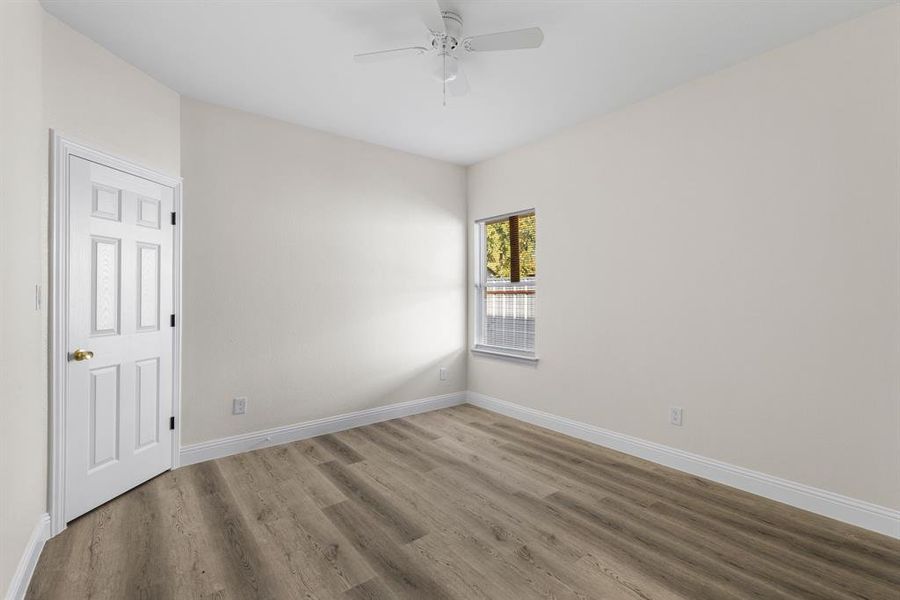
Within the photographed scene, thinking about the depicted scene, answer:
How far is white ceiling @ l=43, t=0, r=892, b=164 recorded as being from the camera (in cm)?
223

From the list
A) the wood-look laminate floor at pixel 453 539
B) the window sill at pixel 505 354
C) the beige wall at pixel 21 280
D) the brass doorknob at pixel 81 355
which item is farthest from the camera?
the window sill at pixel 505 354

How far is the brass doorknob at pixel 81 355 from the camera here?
2.39m

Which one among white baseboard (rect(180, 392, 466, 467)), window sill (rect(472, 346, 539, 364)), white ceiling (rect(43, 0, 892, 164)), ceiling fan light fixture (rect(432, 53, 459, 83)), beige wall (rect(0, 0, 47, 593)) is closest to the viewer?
beige wall (rect(0, 0, 47, 593))

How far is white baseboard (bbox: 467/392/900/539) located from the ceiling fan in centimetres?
286

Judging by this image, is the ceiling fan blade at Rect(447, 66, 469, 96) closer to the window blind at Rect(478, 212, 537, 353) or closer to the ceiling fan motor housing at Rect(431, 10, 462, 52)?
the ceiling fan motor housing at Rect(431, 10, 462, 52)

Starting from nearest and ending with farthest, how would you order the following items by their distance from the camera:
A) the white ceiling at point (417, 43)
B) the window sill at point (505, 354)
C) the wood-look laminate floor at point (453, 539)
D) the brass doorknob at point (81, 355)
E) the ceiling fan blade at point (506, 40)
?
the wood-look laminate floor at point (453, 539) → the ceiling fan blade at point (506, 40) → the white ceiling at point (417, 43) → the brass doorknob at point (81, 355) → the window sill at point (505, 354)

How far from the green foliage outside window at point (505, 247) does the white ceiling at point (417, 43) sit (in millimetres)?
1101

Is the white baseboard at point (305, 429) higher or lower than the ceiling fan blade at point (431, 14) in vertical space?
lower

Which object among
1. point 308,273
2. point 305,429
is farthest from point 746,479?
point 308,273

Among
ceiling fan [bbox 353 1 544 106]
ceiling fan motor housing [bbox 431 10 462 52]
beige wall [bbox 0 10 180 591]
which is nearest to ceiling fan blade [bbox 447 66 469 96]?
ceiling fan [bbox 353 1 544 106]

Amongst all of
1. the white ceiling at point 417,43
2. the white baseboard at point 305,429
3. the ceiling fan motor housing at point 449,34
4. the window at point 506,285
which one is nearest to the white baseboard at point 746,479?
the window at point 506,285

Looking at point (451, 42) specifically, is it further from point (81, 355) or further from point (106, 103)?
point (81, 355)

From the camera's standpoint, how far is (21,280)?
72.7 inches

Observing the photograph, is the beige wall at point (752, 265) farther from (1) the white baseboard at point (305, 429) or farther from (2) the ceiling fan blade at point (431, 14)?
(2) the ceiling fan blade at point (431, 14)
